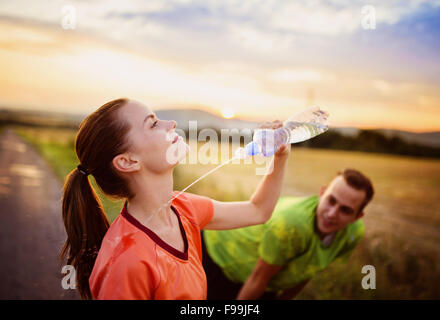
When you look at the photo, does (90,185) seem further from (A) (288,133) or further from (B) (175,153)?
(A) (288,133)

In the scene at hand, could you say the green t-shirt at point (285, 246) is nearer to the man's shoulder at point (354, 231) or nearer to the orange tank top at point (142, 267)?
the man's shoulder at point (354, 231)

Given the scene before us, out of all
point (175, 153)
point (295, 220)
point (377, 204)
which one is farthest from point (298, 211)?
point (377, 204)

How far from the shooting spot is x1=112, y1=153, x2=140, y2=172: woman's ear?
1263 mm

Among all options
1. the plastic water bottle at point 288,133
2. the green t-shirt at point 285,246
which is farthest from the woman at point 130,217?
the green t-shirt at point 285,246

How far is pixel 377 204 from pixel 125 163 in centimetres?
331

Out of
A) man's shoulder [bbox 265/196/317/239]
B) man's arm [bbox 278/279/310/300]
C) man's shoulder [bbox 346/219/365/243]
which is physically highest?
man's shoulder [bbox 265/196/317/239]

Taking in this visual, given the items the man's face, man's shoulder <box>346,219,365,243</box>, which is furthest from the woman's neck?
man's shoulder <box>346,219,365,243</box>

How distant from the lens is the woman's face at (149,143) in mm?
1265

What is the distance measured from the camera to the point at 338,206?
2.17m

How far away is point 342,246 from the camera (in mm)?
2393

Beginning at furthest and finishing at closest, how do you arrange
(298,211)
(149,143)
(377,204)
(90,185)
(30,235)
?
(377,204)
(30,235)
(298,211)
(90,185)
(149,143)

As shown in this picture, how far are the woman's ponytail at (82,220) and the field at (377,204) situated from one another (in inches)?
20.1

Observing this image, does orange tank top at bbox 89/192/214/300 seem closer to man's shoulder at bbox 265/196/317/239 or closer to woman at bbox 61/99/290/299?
woman at bbox 61/99/290/299
